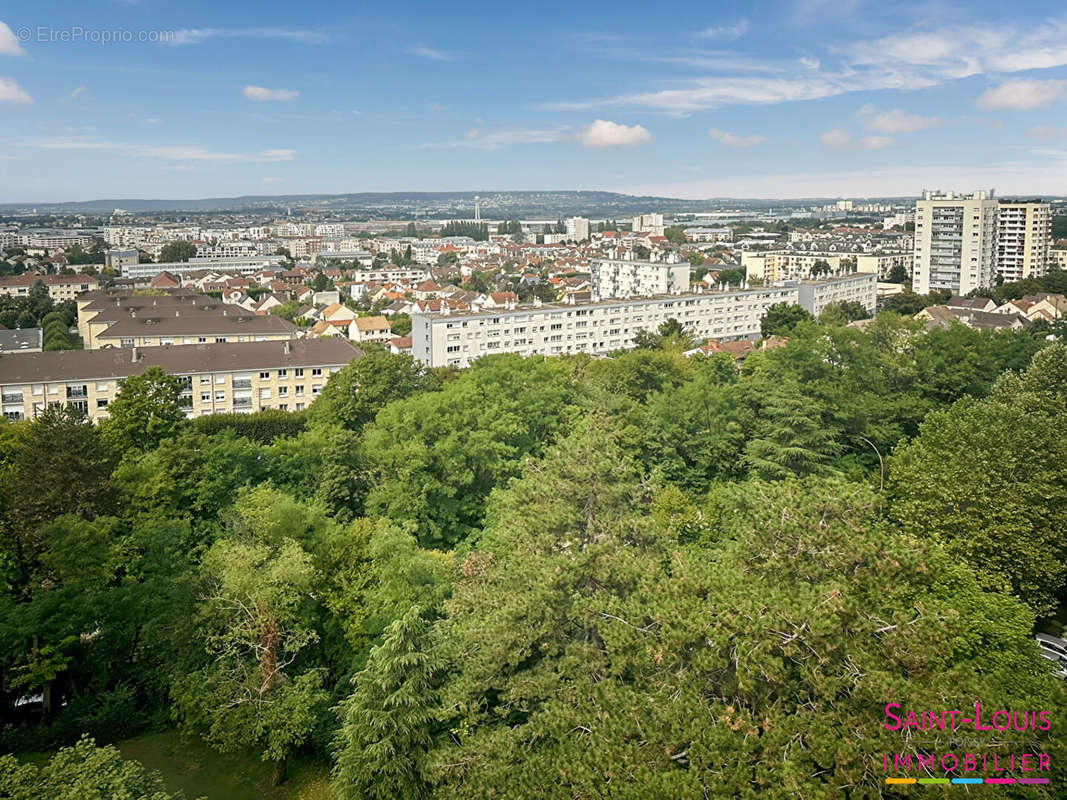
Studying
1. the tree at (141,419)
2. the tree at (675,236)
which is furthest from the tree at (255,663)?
the tree at (675,236)

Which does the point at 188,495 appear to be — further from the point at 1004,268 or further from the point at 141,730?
the point at 1004,268

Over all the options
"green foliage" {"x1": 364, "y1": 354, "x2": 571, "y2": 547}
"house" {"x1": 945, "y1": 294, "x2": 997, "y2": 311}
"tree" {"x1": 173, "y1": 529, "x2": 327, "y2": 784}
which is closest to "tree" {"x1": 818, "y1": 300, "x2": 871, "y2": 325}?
"house" {"x1": 945, "y1": 294, "x2": 997, "y2": 311}

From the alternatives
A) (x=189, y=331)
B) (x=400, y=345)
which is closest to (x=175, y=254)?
(x=400, y=345)

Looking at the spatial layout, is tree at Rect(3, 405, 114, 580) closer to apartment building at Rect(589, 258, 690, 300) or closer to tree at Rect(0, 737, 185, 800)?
tree at Rect(0, 737, 185, 800)

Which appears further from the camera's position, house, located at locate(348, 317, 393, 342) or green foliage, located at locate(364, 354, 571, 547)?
house, located at locate(348, 317, 393, 342)

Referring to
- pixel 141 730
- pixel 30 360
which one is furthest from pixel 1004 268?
pixel 141 730

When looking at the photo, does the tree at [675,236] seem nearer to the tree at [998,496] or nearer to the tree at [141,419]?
the tree at [141,419]
